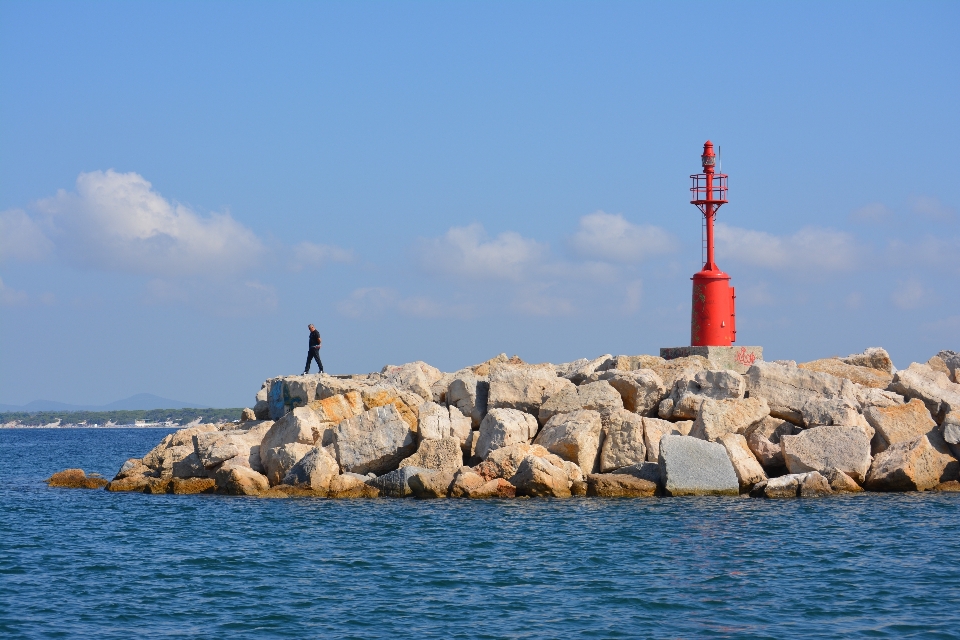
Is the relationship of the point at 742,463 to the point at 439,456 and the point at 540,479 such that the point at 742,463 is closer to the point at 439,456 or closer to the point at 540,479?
the point at 540,479

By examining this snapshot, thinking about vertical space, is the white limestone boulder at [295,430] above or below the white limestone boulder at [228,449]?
above

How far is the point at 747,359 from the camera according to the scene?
26391 millimetres

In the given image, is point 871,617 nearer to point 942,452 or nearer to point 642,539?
point 642,539

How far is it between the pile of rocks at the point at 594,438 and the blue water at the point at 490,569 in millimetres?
593

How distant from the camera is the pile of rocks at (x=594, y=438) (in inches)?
789

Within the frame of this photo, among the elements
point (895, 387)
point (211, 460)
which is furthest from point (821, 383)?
point (211, 460)

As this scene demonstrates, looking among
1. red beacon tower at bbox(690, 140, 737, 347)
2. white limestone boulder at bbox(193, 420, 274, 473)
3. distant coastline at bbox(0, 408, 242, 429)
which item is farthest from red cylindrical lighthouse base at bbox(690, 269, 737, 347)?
distant coastline at bbox(0, 408, 242, 429)

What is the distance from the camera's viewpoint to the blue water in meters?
11.8

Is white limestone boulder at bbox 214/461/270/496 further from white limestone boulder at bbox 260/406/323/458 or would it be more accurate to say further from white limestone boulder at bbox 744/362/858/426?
white limestone boulder at bbox 744/362/858/426

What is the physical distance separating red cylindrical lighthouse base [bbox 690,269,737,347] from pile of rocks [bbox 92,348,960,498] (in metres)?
2.83

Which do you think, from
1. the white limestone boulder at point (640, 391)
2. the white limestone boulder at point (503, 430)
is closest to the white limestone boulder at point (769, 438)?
the white limestone boulder at point (640, 391)

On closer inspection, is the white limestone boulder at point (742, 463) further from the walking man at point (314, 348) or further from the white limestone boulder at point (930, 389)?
the walking man at point (314, 348)

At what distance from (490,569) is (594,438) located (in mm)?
6422

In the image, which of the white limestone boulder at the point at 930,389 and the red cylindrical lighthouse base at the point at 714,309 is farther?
the red cylindrical lighthouse base at the point at 714,309
